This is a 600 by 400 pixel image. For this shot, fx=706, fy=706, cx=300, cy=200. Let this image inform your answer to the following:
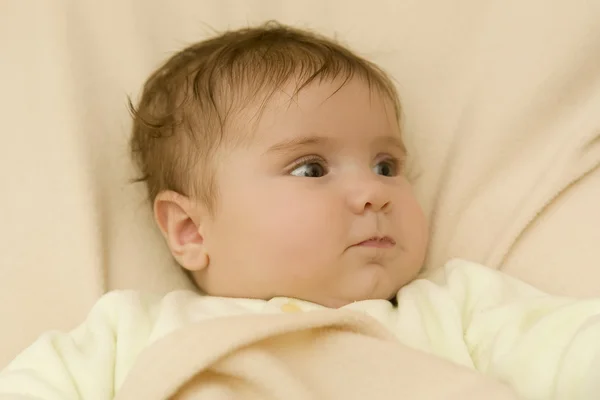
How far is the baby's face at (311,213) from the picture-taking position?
93 cm

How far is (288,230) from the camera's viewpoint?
0.92 m

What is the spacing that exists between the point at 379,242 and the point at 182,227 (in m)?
0.29

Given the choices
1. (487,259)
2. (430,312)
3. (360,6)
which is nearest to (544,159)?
(487,259)

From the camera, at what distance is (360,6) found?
1272 mm

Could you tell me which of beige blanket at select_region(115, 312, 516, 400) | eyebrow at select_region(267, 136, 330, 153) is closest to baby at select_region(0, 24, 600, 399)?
eyebrow at select_region(267, 136, 330, 153)

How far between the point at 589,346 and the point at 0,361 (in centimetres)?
75

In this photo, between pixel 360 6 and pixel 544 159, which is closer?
pixel 544 159

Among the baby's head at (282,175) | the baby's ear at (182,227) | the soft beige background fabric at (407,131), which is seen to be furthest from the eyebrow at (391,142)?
the baby's ear at (182,227)

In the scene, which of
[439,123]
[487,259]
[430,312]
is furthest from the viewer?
[439,123]

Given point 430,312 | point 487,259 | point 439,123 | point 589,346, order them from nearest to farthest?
point 589,346 → point 430,312 → point 487,259 → point 439,123

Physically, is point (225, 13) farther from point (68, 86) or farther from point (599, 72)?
point (599, 72)

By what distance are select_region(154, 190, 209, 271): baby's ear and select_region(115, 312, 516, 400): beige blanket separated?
A: 0.28 meters

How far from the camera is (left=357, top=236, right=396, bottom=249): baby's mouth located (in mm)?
955

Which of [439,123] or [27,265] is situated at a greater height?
[439,123]
